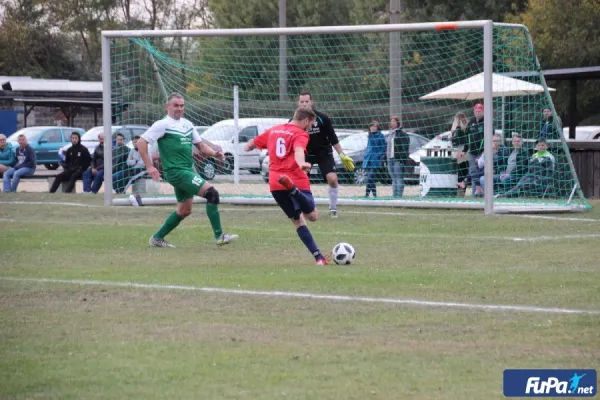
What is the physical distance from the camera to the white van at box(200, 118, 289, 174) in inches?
951

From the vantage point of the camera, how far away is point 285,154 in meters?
11.8

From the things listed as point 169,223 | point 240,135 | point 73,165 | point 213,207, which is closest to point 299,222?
point 213,207

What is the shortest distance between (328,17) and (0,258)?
1658 inches

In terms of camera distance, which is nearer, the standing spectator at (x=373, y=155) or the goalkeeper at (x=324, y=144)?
the goalkeeper at (x=324, y=144)

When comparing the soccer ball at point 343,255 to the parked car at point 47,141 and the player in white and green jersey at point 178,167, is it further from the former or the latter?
the parked car at point 47,141

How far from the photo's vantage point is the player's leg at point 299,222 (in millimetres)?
11531

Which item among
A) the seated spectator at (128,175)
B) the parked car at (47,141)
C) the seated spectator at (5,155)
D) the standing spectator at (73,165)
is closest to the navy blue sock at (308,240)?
the seated spectator at (128,175)

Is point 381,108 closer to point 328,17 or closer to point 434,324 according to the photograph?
point 434,324

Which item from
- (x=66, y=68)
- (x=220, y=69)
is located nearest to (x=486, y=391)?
(x=220, y=69)

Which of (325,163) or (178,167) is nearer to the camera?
(178,167)

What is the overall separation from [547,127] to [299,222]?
30.7 feet

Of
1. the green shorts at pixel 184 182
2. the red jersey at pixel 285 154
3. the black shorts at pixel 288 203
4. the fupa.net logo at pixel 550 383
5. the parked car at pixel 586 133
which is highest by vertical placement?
the parked car at pixel 586 133

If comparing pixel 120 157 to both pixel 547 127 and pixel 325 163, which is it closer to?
pixel 325 163

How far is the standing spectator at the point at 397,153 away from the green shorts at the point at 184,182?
857cm
